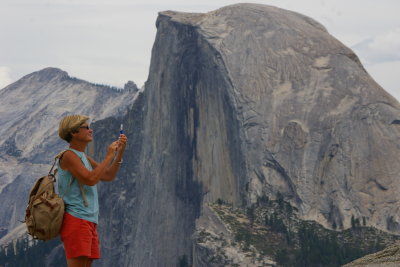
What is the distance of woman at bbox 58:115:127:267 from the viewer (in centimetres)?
1494

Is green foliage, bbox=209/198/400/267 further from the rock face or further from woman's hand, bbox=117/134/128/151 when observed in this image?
woman's hand, bbox=117/134/128/151

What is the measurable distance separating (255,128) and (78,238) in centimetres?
13501

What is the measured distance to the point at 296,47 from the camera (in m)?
159

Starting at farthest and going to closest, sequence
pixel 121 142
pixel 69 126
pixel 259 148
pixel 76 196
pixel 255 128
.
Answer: pixel 255 128 → pixel 259 148 → pixel 69 126 → pixel 121 142 → pixel 76 196

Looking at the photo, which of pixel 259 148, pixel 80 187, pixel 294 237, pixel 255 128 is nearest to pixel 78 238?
pixel 80 187

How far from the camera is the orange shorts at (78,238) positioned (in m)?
14.9

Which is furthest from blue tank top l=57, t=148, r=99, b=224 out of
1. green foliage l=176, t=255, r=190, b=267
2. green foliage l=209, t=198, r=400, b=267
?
green foliage l=176, t=255, r=190, b=267

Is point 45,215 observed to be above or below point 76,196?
below

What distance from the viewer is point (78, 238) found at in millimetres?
14938

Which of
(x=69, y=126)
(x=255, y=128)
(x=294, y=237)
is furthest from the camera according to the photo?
(x=255, y=128)

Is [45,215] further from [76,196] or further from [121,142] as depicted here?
[121,142]

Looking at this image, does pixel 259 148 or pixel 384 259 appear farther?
pixel 259 148

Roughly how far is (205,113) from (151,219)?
71.0 feet

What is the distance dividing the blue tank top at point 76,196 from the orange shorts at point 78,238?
101 mm
